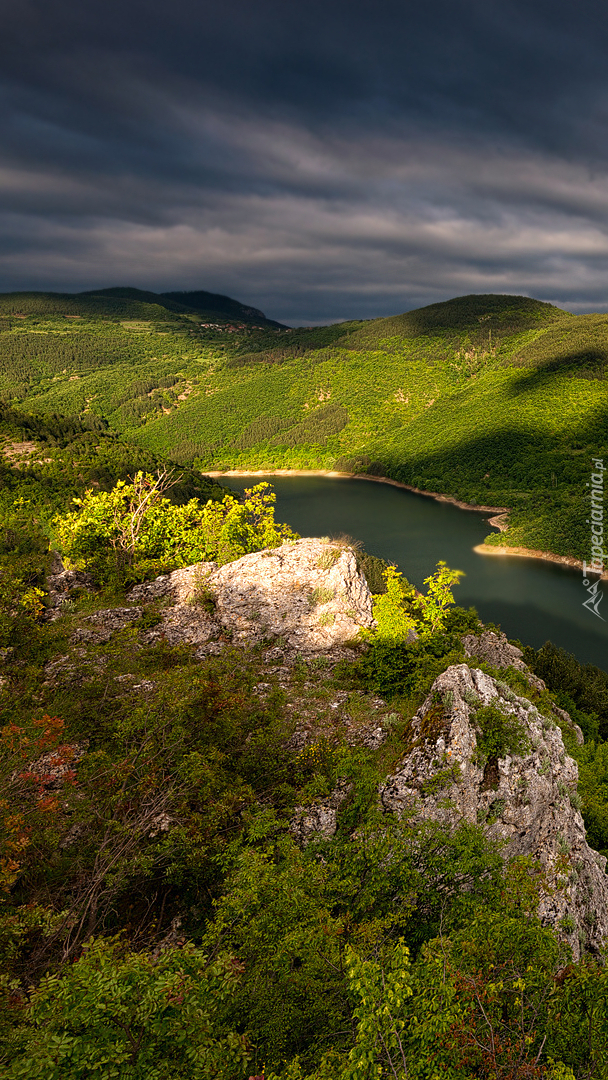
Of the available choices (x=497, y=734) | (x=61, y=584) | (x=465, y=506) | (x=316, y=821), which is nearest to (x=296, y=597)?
(x=497, y=734)

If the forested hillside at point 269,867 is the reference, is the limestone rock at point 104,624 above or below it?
below

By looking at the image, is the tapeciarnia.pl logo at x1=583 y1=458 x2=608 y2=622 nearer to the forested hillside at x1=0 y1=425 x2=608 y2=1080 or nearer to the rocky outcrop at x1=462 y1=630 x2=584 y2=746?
the rocky outcrop at x1=462 y1=630 x2=584 y2=746

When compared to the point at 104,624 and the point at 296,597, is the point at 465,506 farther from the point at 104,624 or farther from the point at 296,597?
the point at 104,624

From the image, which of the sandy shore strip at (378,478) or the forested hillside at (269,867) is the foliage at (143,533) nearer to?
the forested hillside at (269,867)

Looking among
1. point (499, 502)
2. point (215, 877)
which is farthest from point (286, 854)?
point (499, 502)

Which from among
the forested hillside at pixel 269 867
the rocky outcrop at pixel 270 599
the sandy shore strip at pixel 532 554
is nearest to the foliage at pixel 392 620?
the forested hillside at pixel 269 867

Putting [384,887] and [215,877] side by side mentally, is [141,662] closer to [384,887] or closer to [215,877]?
[215,877]

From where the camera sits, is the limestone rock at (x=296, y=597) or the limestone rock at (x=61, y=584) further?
the limestone rock at (x=61, y=584)
